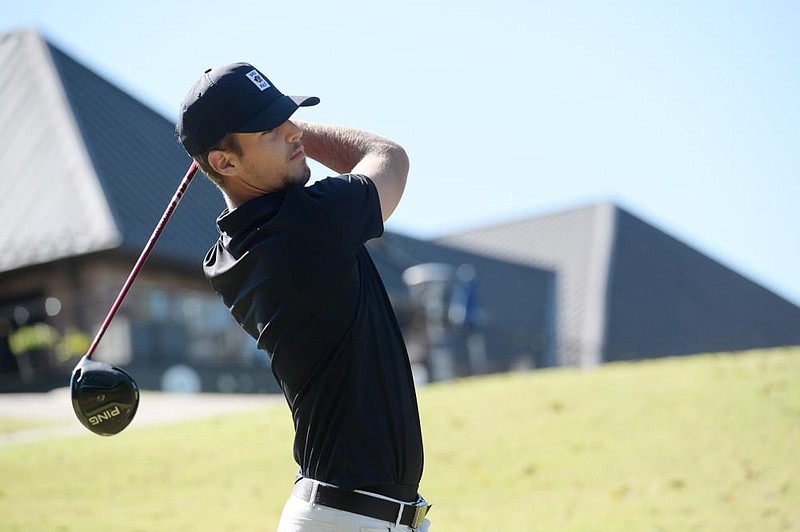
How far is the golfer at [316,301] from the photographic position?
9.25 ft

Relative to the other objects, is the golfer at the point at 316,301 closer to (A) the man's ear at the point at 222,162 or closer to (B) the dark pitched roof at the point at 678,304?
(A) the man's ear at the point at 222,162

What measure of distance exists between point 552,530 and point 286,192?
5.27 metres

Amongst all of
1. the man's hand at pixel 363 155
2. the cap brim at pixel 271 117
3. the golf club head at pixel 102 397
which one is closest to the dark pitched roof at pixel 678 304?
the man's hand at pixel 363 155

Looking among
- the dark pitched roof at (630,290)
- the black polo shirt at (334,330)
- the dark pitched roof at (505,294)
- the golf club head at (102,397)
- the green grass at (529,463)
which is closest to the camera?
the black polo shirt at (334,330)

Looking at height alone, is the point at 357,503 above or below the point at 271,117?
below

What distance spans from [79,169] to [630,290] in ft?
65.2

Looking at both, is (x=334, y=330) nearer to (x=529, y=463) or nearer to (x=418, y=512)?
(x=418, y=512)

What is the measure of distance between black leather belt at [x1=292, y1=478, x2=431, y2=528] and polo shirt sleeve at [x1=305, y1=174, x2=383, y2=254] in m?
0.61

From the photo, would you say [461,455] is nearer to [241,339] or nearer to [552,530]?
[552,530]

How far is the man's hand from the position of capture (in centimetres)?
301

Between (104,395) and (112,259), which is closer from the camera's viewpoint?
(104,395)

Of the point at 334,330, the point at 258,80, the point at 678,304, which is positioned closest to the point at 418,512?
the point at 334,330

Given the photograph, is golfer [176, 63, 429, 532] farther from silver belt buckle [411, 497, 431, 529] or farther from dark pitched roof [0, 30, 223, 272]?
dark pitched roof [0, 30, 223, 272]

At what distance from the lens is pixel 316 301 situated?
2.83 meters
